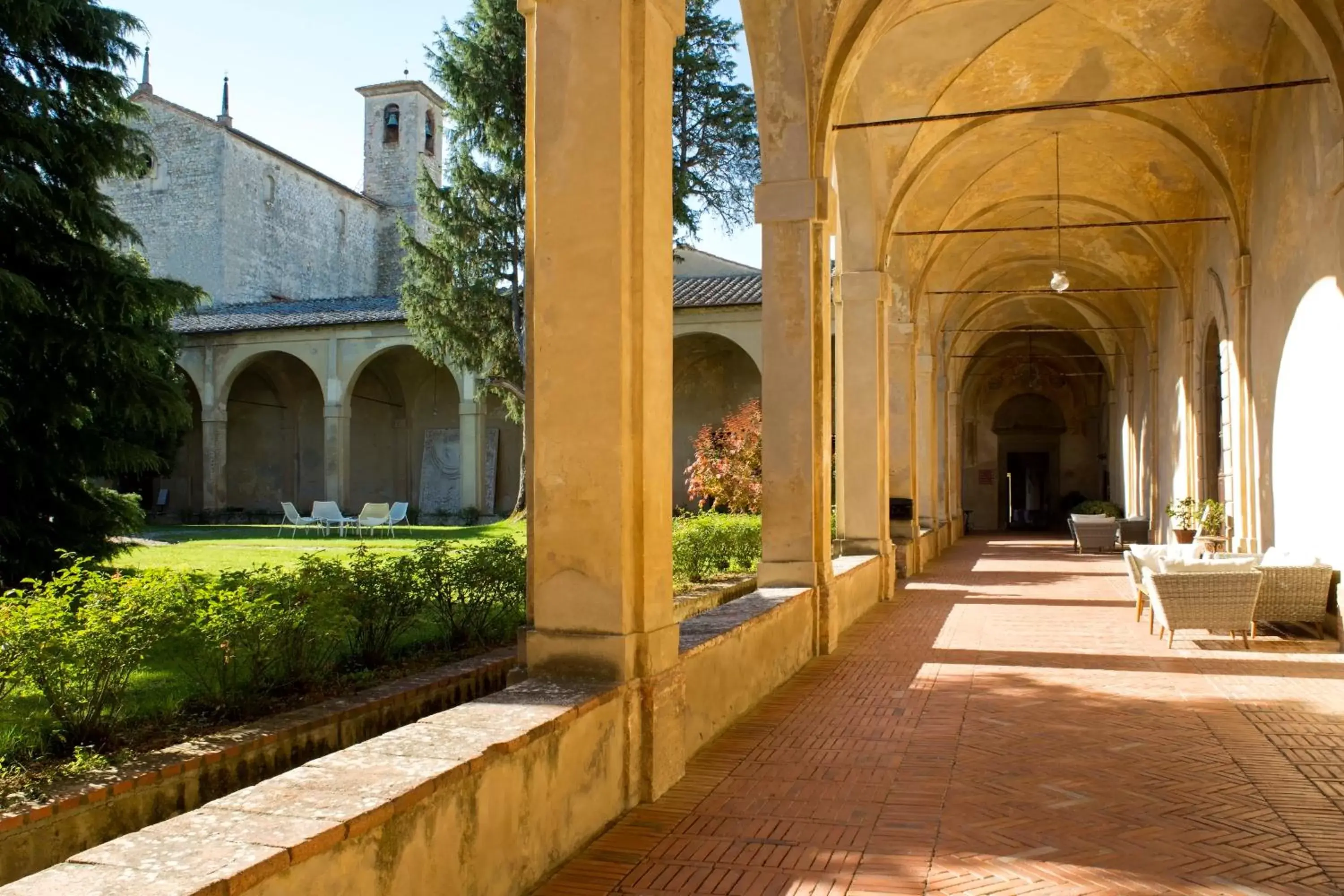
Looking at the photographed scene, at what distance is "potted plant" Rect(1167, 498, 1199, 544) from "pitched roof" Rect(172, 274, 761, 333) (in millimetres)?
10332

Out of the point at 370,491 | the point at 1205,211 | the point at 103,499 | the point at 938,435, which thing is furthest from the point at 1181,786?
the point at 370,491

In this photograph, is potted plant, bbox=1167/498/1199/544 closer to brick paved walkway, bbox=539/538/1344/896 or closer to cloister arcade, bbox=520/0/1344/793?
cloister arcade, bbox=520/0/1344/793

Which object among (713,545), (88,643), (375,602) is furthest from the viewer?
(713,545)

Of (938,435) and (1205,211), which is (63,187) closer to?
(1205,211)

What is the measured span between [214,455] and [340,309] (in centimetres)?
480

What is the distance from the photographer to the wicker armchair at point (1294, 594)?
820 centimetres

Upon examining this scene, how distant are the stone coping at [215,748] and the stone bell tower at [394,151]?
121 ft

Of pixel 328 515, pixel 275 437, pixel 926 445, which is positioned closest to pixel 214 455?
pixel 275 437

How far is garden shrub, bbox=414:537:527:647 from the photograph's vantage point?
21.8 feet

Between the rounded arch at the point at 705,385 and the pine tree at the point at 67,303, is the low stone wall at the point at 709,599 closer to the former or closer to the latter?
the pine tree at the point at 67,303

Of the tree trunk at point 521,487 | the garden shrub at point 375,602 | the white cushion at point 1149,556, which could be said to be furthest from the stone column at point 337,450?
the garden shrub at point 375,602

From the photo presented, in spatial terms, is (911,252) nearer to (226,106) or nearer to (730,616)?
(730,616)

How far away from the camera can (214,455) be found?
26.8m

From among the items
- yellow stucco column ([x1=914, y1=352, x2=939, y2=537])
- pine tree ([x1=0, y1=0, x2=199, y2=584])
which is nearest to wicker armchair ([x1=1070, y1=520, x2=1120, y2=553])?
yellow stucco column ([x1=914, y1=352, x2=939, y2=537])
